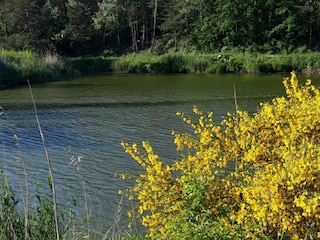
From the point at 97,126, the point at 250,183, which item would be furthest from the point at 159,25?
the point at 250,183

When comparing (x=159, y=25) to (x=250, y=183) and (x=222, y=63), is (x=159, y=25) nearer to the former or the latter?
(x=222, y=63)

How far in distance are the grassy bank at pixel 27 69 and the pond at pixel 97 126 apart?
1294 millimetres

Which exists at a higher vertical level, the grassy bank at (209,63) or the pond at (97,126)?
the grassy bank at (209,63)

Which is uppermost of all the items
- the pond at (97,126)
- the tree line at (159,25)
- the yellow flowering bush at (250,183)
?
the tree line at (159,25)

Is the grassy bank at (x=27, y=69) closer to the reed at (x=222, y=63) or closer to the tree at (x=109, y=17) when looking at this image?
the reed at (x=222, y=63)

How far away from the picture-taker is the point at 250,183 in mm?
3332

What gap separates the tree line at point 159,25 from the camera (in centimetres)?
3719

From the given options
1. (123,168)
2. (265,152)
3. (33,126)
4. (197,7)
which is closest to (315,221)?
(265,152)

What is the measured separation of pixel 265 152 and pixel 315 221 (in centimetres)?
70

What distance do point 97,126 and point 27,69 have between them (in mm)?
13788

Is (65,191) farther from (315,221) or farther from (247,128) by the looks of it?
(315,221)

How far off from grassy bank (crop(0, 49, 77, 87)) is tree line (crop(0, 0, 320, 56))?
302 inches

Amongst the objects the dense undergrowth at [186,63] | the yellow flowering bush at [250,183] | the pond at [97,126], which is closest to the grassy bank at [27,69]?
the dense undergrowth at [186,63]

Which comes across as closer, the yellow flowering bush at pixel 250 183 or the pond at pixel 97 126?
the yellow flowering bush at pixel 250 183
